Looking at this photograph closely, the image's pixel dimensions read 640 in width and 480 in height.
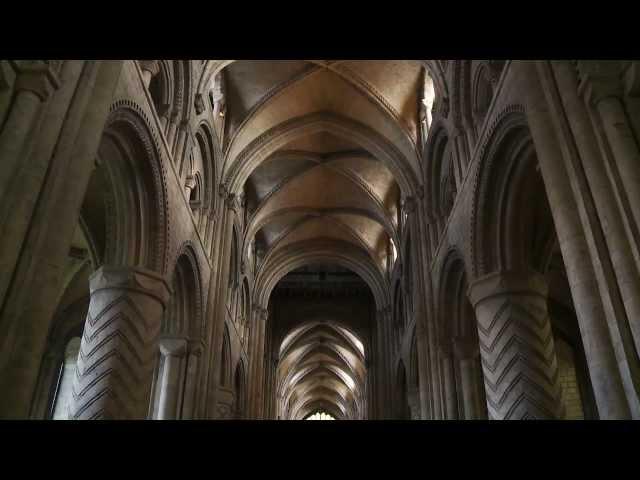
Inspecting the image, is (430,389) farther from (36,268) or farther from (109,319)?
(36,268)

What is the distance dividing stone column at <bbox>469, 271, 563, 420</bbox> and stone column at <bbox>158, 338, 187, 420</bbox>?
244 inches

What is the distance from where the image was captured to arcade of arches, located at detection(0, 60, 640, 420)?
5617 millimetres

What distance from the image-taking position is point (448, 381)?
12.9 metres

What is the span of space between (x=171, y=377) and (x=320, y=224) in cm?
1284

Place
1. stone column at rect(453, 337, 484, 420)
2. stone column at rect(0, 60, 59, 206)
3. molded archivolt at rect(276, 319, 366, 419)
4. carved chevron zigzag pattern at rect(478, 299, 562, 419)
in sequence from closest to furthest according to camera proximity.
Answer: stone column at rect(0, 60, 59, 206)
carved chevron zigzag pattern at rect(478, 299, 562, 419)
stone column at rect(453, 337, 484, 420)
molded archivolt at rect(276, 319, 366, 419)

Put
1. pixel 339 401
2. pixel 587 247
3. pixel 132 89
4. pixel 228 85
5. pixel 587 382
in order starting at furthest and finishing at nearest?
pixel 339 401 → pixel 587 382 → pixel 228 85 → pixel 132 89 → pixel 587 247

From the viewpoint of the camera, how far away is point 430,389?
542 inches

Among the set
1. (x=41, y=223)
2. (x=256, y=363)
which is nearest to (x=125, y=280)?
(x=41, y=223)

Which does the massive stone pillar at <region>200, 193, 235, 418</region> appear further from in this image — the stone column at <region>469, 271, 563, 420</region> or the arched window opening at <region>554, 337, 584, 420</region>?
the arched window opening at <region>554, 337, 584, 420</region>

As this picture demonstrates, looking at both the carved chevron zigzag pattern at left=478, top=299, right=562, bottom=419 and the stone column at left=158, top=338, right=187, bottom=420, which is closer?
the carved chevron zigzag pattern at left=478, top=299, right=562, bottom=419

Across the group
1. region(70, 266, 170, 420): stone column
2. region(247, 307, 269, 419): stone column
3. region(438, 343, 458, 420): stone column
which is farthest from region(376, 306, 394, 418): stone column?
region(70, 266, 170, 420): stone column
